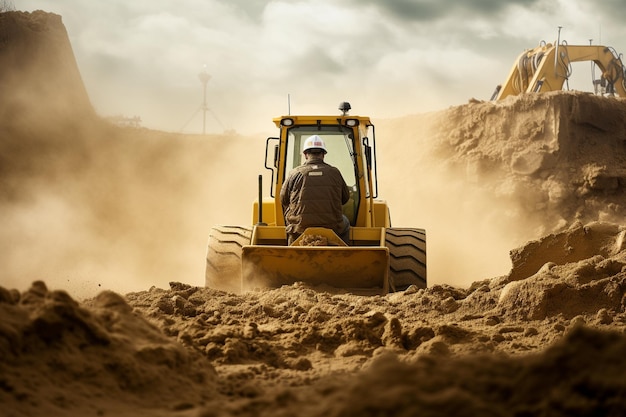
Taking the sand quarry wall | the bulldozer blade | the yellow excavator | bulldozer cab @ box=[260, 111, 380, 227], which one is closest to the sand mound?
the bulldozer blade

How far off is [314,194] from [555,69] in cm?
1281

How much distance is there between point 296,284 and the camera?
8789 millimetres

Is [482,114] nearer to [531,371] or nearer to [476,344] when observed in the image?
[476,344]

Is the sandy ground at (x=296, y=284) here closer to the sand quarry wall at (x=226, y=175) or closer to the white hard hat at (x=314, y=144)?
the sand quarry wall at (x=226, y=175)

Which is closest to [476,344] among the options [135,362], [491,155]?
[135,362]

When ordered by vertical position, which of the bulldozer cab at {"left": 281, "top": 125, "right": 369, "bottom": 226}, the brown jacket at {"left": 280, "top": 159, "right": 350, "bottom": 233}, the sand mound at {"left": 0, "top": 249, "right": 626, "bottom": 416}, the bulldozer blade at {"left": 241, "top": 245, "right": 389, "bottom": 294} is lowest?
the sand mound at {"left": 0, "top": 249, "right": 626, "bottom": 416}

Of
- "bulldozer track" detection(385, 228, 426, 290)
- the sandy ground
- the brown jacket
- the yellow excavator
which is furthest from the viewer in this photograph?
the yellow excavator

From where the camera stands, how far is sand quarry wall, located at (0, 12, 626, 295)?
1695 centimetres

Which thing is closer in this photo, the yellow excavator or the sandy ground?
the sandy ground

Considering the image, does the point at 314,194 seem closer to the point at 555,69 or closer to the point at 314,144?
the point at 314,144

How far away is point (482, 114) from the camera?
20219mm

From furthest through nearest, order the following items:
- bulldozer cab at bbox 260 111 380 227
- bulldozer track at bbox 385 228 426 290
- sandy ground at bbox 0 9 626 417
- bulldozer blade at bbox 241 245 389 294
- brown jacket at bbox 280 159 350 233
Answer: bulldozer cab at bbox 260 111 380 227 → bulldozer track at bbox 385 228 426 290 → brown jacket at bbox 280 159 350 233 → bulldozer blade at bbox 241 245 389 294 → sandy ground at bbox 0 9 626 417

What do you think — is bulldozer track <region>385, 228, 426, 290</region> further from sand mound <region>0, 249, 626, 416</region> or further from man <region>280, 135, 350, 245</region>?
sand mound <region>0, 249, 626, 416</region>

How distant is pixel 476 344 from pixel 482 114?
1517cm
